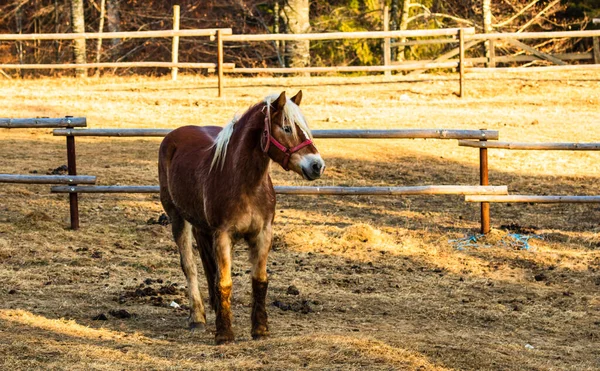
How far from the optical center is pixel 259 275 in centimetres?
652

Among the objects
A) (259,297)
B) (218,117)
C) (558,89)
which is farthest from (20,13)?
(259,297)

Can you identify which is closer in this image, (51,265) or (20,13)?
(51,265)

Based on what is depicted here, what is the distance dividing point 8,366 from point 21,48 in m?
24.5

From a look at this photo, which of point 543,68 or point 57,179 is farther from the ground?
point 543,68

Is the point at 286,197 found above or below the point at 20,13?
below

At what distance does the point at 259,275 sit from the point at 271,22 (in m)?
24.8

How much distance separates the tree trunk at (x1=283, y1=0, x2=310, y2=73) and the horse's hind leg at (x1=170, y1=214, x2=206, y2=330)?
55.4ft

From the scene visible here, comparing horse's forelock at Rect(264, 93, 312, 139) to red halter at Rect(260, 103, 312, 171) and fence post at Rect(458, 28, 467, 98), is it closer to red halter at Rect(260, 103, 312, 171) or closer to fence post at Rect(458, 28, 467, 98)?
red halter at Rect(260, 103, 312, 171)

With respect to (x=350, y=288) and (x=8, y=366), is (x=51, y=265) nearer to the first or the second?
(x=350, y=288)

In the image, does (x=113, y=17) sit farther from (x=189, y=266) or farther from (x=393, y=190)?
(x=189, y=266)

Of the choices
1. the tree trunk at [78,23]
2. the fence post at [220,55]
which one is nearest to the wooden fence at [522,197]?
the fence post at [220,55]

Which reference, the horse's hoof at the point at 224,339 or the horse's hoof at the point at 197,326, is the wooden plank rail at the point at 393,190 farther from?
the horse's hoof at the point at 224,339

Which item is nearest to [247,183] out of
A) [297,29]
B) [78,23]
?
[297,29]

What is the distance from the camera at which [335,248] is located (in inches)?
384
